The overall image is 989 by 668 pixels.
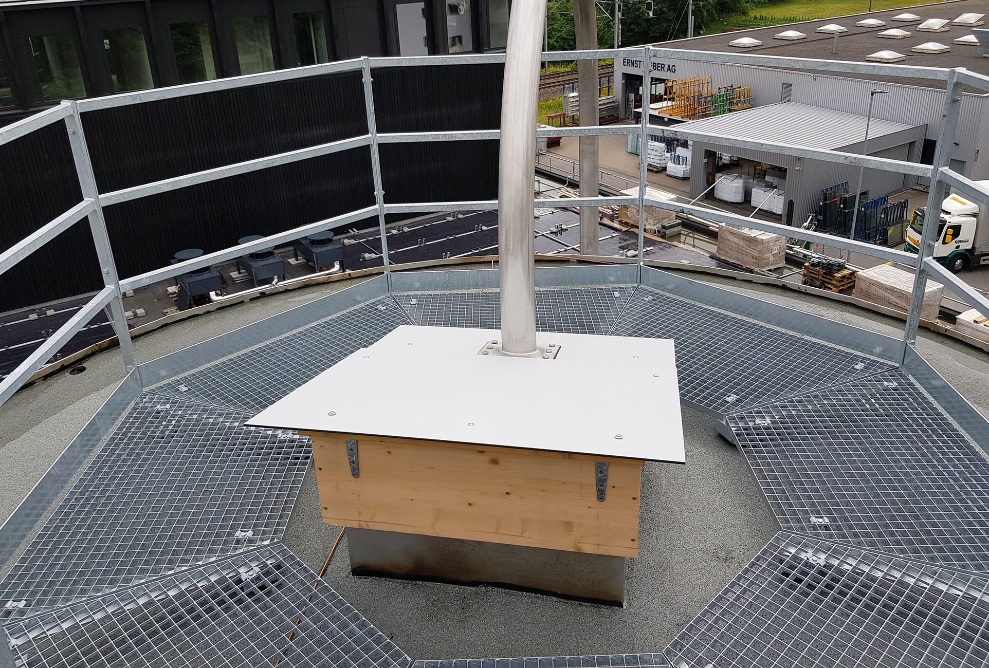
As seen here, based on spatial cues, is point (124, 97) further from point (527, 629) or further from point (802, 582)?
point (802, 582)

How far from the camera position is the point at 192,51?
20297 millimetres

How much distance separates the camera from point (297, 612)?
3.13 metres

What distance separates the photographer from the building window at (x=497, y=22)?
76.6 ft

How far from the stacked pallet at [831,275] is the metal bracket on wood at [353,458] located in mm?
16781

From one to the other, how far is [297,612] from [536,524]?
100cm

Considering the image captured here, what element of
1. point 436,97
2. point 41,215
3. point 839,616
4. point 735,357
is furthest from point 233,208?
point 839,616

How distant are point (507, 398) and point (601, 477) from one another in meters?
0.50

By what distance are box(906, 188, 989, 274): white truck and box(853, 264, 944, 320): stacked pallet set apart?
5.81 metres

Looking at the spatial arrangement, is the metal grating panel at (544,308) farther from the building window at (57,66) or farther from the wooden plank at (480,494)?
the building window at (57,66)

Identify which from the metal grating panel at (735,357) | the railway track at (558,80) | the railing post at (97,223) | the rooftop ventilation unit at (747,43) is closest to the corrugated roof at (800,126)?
the rooftop ventilation unit at (747,43)

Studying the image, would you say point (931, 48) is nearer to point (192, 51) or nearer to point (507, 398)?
point (192, 51)

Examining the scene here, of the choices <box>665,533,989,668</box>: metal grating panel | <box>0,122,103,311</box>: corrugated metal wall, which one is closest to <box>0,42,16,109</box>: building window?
<box>0,122,103,311</box>: corrugated metal wall

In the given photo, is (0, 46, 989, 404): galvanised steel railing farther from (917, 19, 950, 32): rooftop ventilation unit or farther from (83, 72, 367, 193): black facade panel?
(917, 19, 950, 32): rooftop ventilation unit

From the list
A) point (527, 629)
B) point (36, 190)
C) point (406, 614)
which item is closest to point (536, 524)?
point (527, 629)
